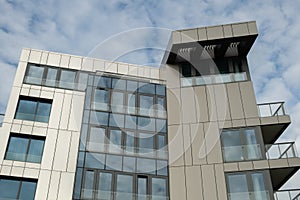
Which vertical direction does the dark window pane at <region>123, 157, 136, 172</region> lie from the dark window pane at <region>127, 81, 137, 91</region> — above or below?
below

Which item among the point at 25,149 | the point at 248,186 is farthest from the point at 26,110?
the point at 248,186

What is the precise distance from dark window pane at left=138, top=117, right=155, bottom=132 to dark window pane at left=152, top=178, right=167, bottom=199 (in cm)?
278

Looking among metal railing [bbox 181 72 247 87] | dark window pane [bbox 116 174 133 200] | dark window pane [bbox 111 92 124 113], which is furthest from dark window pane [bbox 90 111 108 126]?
metal railing [bbox 181 72 247 87]

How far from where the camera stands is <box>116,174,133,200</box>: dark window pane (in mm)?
14805

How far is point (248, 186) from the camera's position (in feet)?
47.1

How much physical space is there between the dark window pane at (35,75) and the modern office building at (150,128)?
2.6 inches

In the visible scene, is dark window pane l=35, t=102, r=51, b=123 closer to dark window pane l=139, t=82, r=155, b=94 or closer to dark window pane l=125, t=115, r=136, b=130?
dark window pane l=125, t=115, r=136, b=130

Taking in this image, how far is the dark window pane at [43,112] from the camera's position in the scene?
16.7 m

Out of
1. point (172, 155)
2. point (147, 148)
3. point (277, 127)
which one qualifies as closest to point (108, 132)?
point (147, 148)

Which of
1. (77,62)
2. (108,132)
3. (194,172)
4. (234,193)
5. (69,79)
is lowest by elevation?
(234,193)

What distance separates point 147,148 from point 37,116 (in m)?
5.87

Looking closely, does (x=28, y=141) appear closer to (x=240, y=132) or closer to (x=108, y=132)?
(x=108, y=132)

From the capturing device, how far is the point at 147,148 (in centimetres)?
1653

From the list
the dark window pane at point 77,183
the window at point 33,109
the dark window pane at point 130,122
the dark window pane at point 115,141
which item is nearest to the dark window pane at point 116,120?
the dark window pane at point 130,122
